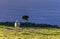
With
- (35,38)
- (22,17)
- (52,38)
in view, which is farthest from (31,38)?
(22,17)

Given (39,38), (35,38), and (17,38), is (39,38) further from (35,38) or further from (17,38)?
(17,38)

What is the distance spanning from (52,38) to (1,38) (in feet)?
11.7

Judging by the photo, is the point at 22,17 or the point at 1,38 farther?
the point at 22,17

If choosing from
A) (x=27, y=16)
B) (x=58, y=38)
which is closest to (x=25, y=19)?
(x=27, y=16)

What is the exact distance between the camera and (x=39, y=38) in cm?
1956

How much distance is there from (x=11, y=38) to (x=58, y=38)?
3344 mm

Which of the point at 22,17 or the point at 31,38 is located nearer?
the point at 31,38

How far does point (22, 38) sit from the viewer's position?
19359mm

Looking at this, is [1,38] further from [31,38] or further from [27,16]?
[27,16]

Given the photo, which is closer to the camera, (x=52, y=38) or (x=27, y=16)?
(x=52, y=38)

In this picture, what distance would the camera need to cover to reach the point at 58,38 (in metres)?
19.9

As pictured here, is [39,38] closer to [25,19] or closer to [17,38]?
[17,38]

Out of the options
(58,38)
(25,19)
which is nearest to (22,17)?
(25,19)

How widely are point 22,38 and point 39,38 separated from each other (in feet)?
3.92
